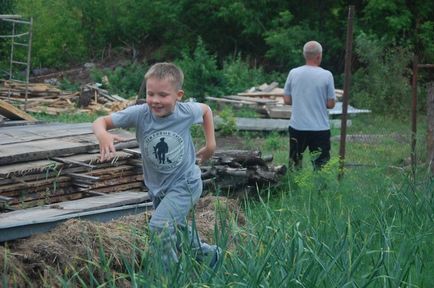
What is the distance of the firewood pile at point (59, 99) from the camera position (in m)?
20.9

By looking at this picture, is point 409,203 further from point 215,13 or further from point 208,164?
point 215,13

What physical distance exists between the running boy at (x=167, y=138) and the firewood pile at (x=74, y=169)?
2086 mm

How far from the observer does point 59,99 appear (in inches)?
885

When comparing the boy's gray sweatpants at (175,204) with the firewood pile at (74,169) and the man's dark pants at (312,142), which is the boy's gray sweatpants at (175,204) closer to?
the firewood pile at (74,169)

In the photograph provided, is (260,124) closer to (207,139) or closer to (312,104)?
(312,104)

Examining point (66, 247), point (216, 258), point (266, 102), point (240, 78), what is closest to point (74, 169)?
point (66, 247)

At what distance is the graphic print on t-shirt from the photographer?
6145mm

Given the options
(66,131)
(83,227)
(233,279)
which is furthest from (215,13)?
(233,279)

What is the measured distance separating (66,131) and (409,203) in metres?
5.01

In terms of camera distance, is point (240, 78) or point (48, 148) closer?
point (48, 148)

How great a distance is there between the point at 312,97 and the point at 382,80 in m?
11.8

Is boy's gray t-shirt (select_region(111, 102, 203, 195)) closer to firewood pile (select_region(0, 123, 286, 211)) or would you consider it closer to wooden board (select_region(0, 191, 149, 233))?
wooden board (select_region(0, 191, 149, 233))

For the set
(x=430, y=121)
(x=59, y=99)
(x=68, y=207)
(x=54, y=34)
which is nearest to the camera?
(x=68, y=207)

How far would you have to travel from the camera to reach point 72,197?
8633mm
